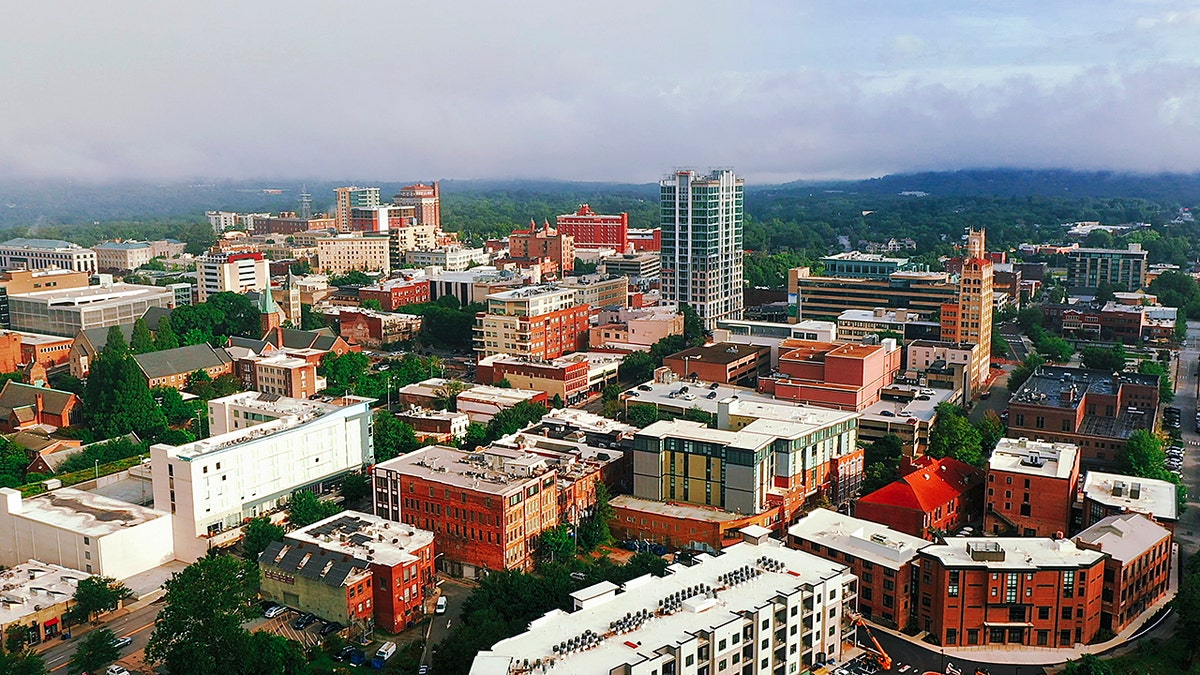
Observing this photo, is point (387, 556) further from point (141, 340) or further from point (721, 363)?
point (141, 340)

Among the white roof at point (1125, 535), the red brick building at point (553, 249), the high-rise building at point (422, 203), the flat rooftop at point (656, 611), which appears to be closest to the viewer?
the flat rooftop at point (656, 611)

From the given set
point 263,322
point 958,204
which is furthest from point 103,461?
point 958,204

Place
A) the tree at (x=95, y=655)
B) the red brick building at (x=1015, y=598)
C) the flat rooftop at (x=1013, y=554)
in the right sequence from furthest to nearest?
the flat rooftop at (x=1013, y=554), the red brick building at (x=1015, y=598), the tree at (x=95, y=655)

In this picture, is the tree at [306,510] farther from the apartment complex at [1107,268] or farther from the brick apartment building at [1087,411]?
the apartment complex at [1107,268]

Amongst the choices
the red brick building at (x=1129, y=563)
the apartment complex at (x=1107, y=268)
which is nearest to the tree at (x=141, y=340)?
the red brick building at (x=1129, y=563)

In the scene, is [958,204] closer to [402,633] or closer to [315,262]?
[315,262]

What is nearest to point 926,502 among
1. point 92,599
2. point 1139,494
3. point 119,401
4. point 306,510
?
point 1139,494
